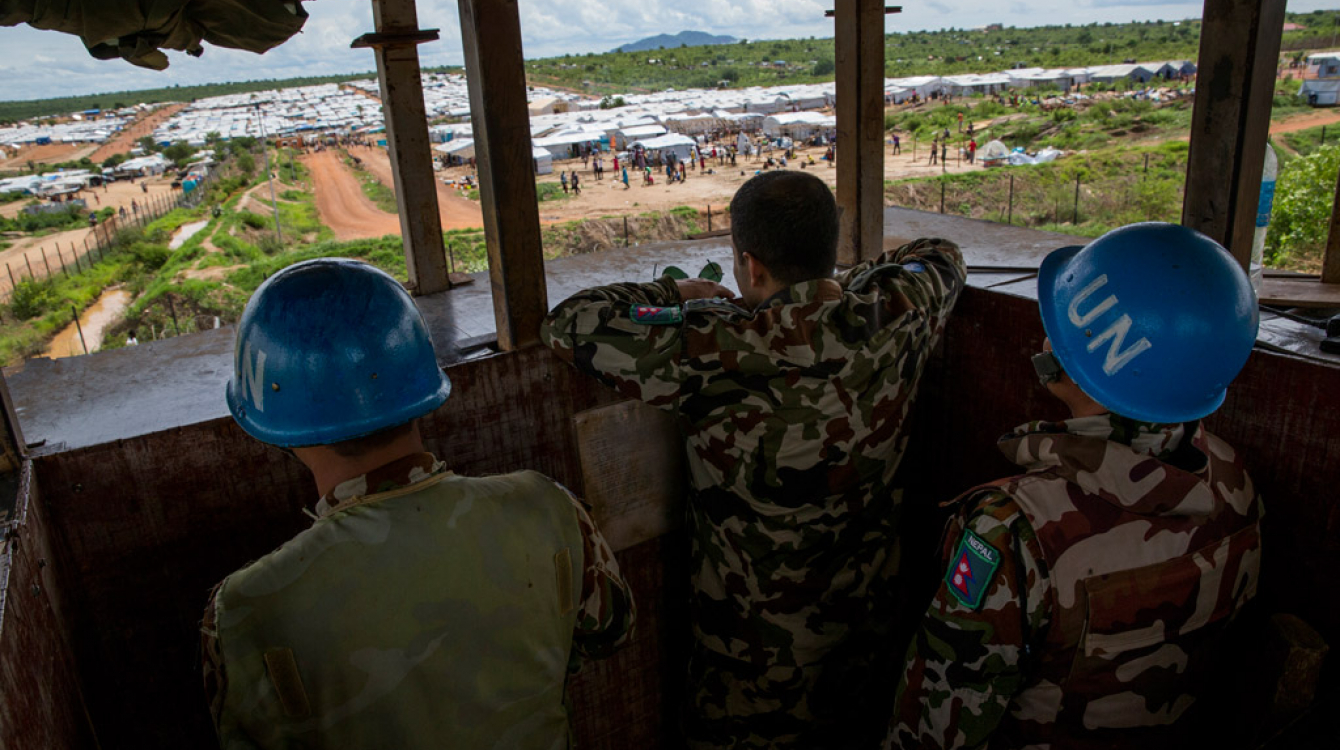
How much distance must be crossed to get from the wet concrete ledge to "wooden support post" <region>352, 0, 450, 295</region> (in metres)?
0.20

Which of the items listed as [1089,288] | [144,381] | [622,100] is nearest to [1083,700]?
[1089,288]

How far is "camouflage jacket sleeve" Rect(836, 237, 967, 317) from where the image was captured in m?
2.37

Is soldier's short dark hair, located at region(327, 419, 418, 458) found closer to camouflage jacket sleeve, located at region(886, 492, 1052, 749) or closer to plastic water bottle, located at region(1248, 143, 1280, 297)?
camouflage jacket sleeve, located at region(886, 492, 1052, 749)

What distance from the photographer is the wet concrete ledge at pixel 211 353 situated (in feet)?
7.50

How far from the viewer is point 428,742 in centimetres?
146

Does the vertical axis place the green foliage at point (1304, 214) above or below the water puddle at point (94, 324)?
above

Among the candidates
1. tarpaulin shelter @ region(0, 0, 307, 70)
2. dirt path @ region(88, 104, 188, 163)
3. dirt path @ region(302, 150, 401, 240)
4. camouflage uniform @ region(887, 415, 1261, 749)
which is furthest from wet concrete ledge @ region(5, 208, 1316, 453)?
dirt path @ region(88, 104, 188, 163)

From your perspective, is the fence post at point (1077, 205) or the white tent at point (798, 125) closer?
the fence post at point (1077, 205)

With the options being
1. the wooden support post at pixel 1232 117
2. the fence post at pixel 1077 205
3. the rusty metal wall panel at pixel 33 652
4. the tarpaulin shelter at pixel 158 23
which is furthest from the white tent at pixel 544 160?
the rusty metal wall panel at pixel 33 652

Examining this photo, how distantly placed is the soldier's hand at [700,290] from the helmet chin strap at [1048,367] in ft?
3.25

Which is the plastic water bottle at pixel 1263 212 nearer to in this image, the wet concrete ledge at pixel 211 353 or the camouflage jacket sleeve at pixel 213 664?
the wet concrete ledge at pixel 211 353

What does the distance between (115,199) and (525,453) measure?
55.4 metres

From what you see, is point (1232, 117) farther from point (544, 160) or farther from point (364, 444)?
point (544, 160)

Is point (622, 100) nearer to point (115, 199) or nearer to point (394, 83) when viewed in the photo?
point (115, 199)
